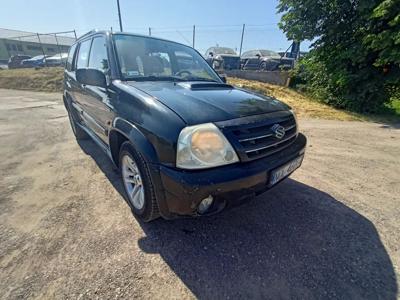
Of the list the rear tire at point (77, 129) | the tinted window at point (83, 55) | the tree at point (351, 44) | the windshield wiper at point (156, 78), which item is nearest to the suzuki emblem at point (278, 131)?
the windshield wiper at point (156, 78)

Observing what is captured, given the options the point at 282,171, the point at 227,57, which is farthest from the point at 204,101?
the point at 227,57

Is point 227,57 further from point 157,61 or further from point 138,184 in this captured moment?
point 138,184

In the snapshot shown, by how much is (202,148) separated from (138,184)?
3.09 ft

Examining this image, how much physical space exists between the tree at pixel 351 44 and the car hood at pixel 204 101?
20.2 ft

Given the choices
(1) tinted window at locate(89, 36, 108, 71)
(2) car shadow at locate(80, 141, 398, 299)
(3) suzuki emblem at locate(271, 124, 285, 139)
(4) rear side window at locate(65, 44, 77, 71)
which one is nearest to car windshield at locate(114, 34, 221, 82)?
(1) tinted window at locate(89, 36, 108, 71)

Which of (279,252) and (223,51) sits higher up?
(223,51)

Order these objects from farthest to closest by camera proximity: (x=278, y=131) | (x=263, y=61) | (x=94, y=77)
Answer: (x=263, y=61)
(x=94, y=77)
(x=278, y=131)

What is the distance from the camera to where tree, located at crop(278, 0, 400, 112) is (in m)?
6.41

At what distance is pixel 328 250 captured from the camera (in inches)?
80.0

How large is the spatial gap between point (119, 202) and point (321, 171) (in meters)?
2.91

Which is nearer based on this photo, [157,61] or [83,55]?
[157,61]

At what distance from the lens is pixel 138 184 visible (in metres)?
2.33

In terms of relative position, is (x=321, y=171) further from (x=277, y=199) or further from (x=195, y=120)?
(x=195, y=120)

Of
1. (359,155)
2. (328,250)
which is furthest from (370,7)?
(328,250)
